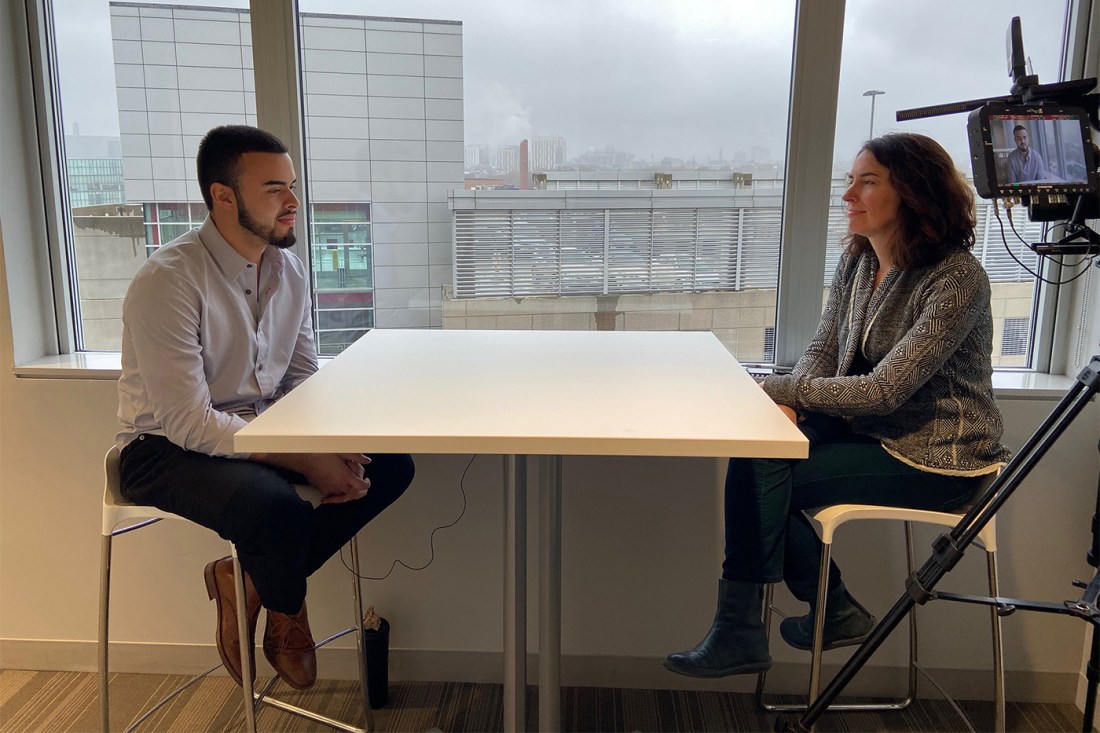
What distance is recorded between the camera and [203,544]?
2.26 meters

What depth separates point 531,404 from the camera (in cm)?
139

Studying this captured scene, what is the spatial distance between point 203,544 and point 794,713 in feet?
5.36

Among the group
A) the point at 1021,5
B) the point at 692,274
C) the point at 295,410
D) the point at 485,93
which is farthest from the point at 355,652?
the point at 1021,5

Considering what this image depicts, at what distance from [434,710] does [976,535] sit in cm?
137

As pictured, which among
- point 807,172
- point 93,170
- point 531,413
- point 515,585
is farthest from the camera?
point 93,170

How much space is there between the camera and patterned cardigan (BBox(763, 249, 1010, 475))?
64.2 inches

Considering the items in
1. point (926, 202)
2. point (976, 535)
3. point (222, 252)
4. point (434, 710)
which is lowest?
point (434, 710)

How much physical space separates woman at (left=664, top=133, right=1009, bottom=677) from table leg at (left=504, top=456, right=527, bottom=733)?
318 millimetres

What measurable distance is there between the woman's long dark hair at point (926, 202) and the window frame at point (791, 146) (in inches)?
15.2

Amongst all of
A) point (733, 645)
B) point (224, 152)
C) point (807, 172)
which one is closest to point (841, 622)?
point (733, 645)

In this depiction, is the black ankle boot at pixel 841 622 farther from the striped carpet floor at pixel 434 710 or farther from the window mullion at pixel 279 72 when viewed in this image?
the window mullion at pixel 279 72

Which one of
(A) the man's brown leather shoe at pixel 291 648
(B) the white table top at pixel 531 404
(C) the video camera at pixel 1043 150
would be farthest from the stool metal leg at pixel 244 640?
(C) the video camera at pixel 1043 150

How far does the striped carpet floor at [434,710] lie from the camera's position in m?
2.06

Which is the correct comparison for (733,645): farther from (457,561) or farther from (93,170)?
(93,170)
